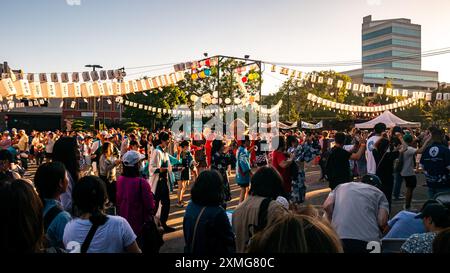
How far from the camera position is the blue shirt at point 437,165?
20.5ft

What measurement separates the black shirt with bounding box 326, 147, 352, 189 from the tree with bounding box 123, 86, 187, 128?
35407 mm

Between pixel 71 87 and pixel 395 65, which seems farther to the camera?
pixel 395 65

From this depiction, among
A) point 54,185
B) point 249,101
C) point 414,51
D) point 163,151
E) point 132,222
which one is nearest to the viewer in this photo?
point 54,185

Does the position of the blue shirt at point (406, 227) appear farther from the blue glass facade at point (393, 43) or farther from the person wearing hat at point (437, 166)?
the blue glass facade at point (393, 43)

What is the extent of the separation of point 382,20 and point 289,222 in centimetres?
11631

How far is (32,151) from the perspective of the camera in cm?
2030

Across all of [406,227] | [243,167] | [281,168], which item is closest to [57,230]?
[406,227]

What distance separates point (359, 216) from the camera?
345 cm

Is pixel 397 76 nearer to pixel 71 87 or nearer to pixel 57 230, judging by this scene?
pixel 71 87

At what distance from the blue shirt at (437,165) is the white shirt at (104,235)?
5.73 meters

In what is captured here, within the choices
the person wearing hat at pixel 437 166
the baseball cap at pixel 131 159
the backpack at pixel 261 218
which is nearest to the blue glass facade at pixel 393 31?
the person wearing hat at pixel 437 166

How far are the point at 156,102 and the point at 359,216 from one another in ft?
138

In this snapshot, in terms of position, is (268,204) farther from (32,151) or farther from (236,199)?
(32,151)
